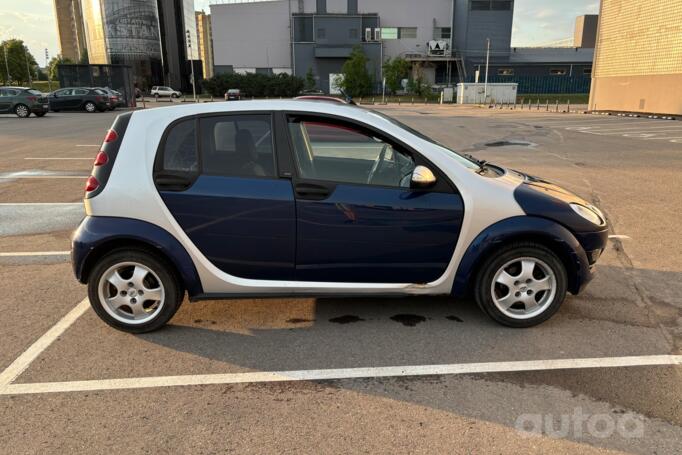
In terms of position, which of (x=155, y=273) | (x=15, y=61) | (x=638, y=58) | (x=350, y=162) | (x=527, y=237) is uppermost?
(x=15, y=61)

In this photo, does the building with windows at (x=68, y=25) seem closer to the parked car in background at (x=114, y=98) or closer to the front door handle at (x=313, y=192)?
the parked car in background at (x=114, y=98)

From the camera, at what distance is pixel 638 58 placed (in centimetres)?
3134

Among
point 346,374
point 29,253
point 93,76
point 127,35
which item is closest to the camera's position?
point 346,374

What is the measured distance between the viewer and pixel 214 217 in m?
3.68

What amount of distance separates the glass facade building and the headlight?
77407 millimetres

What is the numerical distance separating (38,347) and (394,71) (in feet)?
232

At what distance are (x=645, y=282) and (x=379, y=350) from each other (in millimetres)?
2939

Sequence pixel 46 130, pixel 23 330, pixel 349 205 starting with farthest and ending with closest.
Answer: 1. pixel 46 130
2. pixel 23 330
3. pixel 349 205

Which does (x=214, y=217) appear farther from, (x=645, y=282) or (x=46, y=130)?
(x=46, y=130)

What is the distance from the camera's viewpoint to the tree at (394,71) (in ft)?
230

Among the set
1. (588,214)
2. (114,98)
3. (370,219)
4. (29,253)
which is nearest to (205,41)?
(114,98)

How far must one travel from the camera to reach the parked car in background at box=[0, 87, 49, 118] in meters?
28.5

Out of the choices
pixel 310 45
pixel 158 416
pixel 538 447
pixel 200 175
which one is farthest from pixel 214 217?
pixel 310 45
